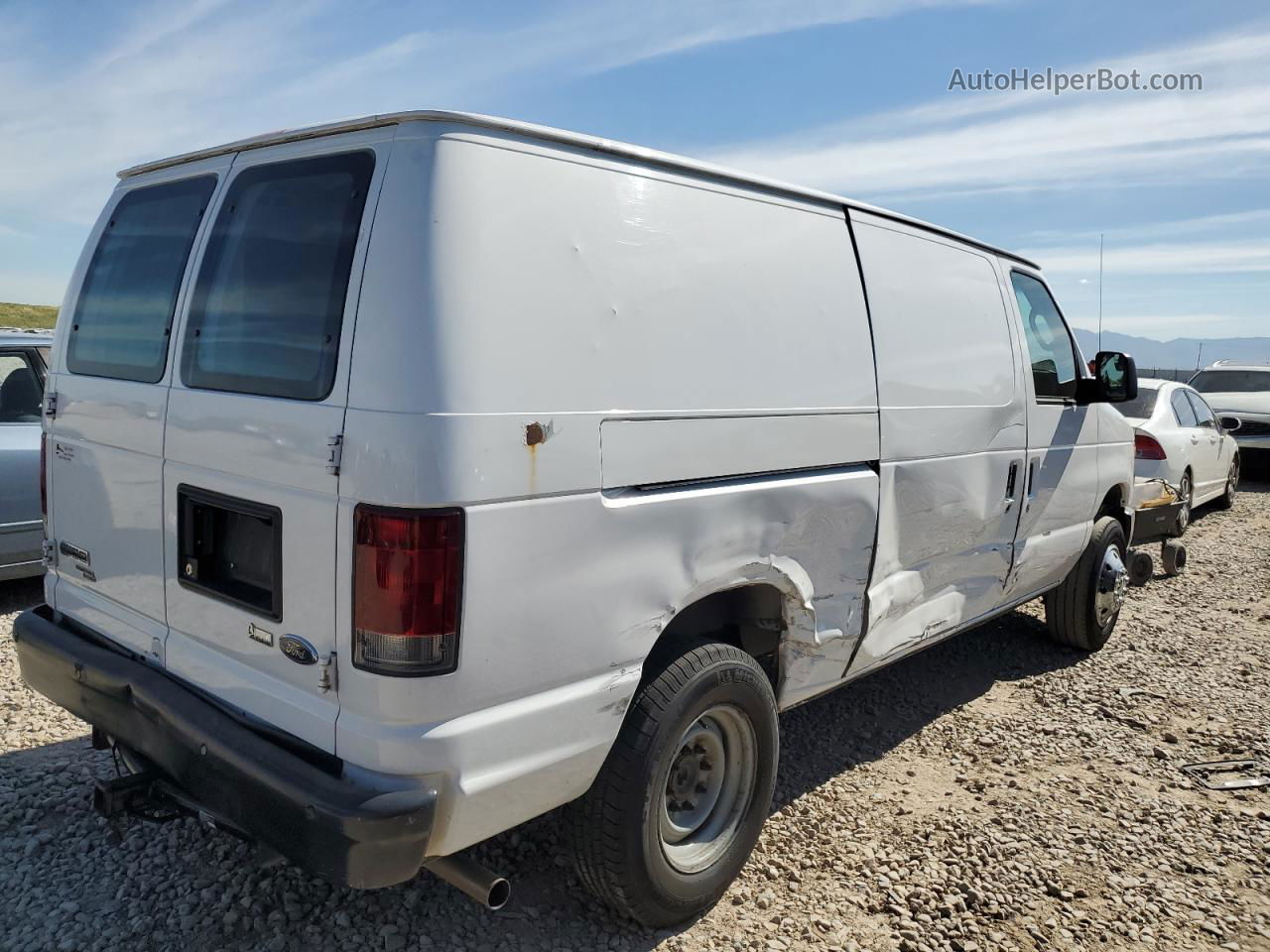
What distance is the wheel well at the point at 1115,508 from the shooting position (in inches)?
230

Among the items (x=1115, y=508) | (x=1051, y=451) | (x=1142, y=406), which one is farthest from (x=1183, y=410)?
(x=1051, y=451)

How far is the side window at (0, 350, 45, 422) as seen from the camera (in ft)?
19.2

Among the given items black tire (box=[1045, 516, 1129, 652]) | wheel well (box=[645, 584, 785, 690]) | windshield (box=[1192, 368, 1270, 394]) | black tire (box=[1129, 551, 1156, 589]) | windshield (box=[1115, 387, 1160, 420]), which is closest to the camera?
wheel well (box=[645, 584, 785, 690])

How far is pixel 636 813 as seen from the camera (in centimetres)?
267

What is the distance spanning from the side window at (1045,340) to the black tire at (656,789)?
2.57 m

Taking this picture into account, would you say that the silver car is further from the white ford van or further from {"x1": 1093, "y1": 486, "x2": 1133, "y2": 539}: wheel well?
{"x1": 1093, "y1": 486, "x2": 1133, "y2": 539}: wheel well

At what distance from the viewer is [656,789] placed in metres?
2.73

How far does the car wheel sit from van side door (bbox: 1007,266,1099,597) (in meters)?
5.02

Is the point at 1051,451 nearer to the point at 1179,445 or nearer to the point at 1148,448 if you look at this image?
the point at 1148,448

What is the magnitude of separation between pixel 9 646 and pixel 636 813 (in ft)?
13.8

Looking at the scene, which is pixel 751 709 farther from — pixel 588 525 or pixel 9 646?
pixel 9 646

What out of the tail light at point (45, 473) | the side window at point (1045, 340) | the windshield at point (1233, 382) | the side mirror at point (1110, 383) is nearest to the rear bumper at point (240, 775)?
the tail light at point (45, 473)

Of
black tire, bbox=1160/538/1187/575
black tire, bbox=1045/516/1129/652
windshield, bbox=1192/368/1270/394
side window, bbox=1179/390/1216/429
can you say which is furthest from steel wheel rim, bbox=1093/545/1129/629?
windshield, bbox=1192/368/1270/394

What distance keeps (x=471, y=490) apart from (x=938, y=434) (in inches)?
89.5
